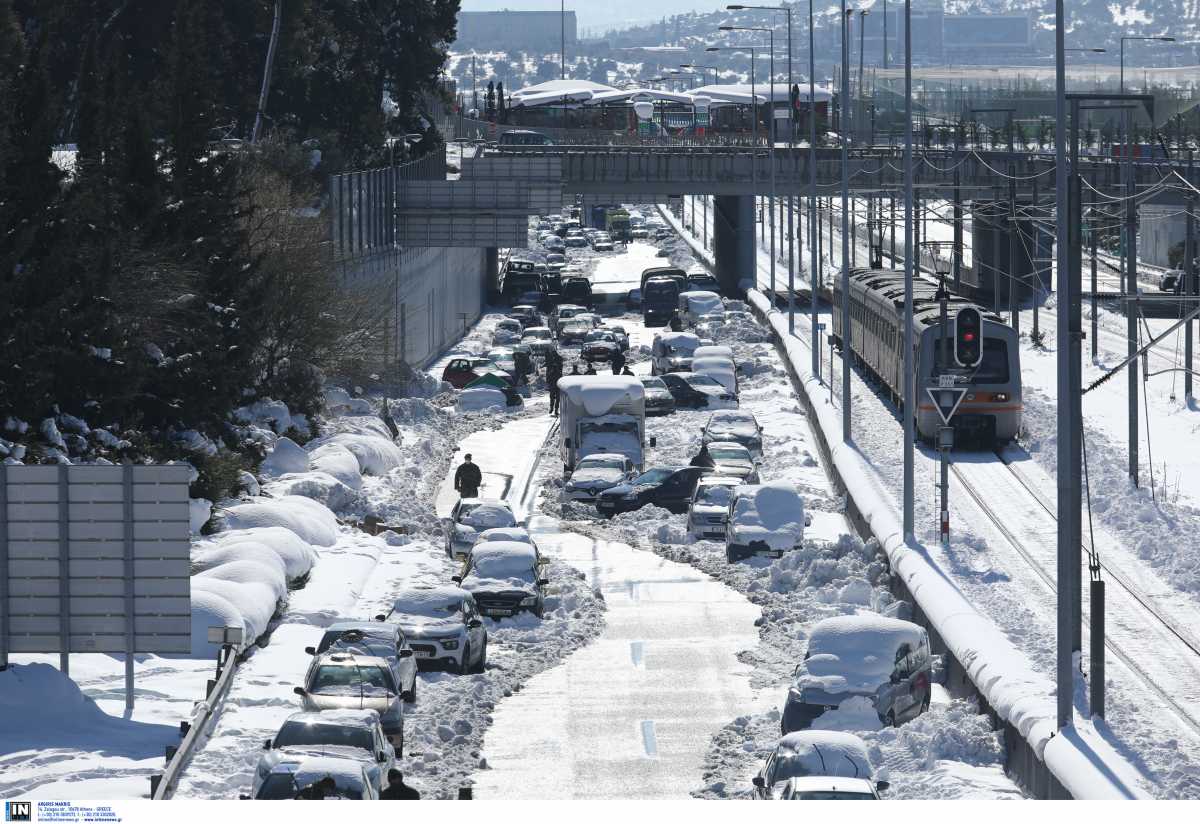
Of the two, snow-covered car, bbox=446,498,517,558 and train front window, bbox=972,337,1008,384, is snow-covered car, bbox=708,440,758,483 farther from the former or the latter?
snow-covered car, bbox=446,498,517,558

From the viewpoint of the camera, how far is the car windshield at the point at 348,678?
2361cm

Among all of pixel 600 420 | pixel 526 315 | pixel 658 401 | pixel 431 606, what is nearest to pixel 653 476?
pixel 600 420

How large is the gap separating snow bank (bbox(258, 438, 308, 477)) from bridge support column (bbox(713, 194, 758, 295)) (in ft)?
185

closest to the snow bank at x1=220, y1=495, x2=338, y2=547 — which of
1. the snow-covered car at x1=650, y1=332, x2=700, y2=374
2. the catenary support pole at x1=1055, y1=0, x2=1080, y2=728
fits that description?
the catenary support pole at x1=1055, y1=0, x2=1080, y2=728

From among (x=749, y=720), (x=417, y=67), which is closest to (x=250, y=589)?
(x=749, y=720)

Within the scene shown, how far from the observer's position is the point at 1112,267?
9475cm

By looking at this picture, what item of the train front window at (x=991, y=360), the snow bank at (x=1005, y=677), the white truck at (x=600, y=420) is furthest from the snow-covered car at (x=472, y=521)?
the train front window at (x=991, y=360)

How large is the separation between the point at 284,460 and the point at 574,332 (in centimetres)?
3655

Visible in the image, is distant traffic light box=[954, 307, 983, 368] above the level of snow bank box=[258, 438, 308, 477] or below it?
above

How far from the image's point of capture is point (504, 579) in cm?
3153

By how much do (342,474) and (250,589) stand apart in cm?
1264

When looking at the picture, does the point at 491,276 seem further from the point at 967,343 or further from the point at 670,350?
the point at 967,343

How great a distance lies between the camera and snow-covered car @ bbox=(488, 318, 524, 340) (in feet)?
257

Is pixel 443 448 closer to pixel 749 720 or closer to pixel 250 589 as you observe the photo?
pixel 250 589
